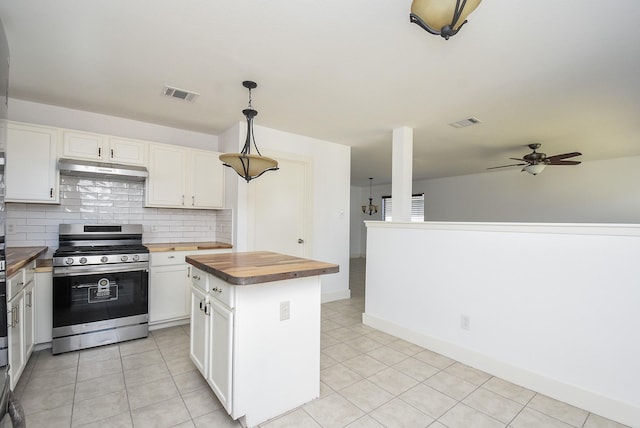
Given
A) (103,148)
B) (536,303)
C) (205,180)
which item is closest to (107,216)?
(103,148)

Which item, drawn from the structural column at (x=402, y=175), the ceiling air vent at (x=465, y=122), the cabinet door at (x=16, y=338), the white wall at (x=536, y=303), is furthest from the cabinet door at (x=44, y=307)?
the ceiling air vent at (x=465, y=122)

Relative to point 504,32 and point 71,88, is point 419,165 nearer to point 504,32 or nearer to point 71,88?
point 504,32

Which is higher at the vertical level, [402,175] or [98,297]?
[402,175]

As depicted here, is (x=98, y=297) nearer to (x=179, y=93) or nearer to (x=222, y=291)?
(x=222, y=291)

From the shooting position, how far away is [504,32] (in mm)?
1949

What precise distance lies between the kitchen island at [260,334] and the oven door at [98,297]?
1370 mm

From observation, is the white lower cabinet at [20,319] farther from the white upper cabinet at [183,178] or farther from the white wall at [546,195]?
the white wall at [546,195]

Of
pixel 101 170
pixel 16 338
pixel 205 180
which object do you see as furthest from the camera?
pixel 205 180

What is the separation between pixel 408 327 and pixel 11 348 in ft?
10.8

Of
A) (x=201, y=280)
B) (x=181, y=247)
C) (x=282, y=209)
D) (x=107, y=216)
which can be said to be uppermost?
(x=282, y=209)

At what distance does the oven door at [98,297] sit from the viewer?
276cm

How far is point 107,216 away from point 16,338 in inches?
65.1

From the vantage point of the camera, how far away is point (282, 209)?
4.21 meters

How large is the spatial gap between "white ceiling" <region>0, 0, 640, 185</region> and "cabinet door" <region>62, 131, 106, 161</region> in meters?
0.36
